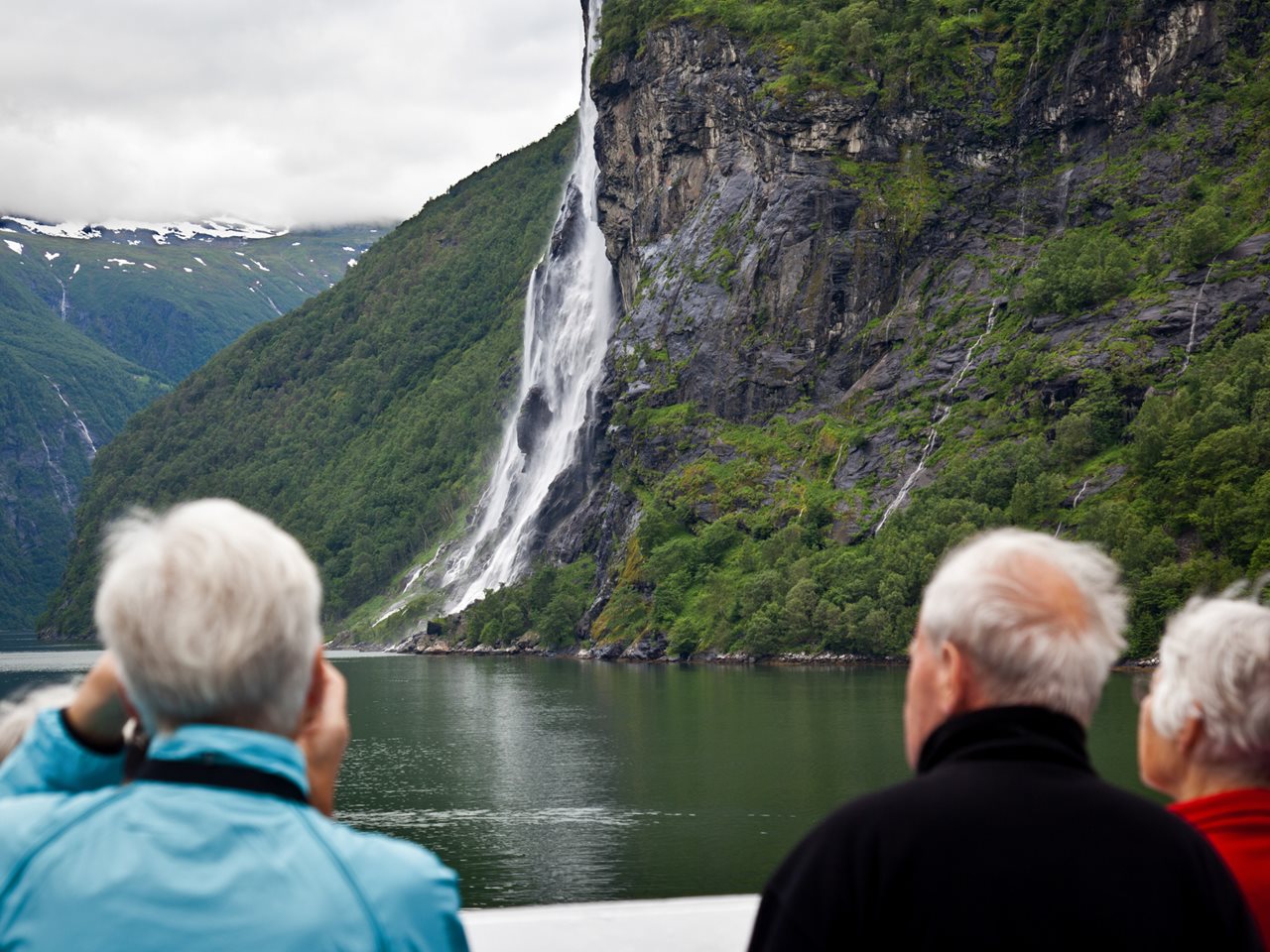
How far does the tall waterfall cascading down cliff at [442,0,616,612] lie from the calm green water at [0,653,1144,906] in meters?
57.6

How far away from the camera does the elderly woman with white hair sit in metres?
3.23

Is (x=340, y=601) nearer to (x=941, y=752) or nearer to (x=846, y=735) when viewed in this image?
(x=846, y=735)

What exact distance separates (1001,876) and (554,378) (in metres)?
127

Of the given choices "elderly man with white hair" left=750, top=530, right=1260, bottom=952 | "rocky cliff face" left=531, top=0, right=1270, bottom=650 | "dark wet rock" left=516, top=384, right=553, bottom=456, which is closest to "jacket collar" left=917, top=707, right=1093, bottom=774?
"elderly man with white hair" left=750, top=530, right=1260, bottom=952

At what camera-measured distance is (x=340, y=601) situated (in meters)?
162

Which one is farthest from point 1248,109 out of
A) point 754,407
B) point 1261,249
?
point 754,407

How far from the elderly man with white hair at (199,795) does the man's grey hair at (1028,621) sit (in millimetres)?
1203

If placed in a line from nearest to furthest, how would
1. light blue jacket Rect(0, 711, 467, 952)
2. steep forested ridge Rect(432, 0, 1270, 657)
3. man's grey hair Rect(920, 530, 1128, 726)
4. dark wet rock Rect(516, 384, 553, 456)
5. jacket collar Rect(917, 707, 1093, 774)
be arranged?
light blue jacket Rect(0, 711, 467, 952) → jacket collar Rect(917, 707, 1093, 774) → man's grey hair Rect(920, 530, 1128, 726) → steep forested ridge Rect(432, 0, 1270, 657) → dark wet rock Rect(516, 384, 553, 456)

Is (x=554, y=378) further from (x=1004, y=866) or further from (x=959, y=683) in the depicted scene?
(x=1004, y=866)

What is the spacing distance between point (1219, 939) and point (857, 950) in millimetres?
685

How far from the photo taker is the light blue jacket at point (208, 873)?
2188mm

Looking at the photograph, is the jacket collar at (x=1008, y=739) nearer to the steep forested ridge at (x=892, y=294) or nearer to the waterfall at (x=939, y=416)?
the steep forested ridge at (x=892, y=294)

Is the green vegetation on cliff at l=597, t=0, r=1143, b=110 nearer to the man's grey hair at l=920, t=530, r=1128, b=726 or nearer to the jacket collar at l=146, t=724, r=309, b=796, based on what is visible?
the man's grey hair at l=920, t=530, r=1128, b=726

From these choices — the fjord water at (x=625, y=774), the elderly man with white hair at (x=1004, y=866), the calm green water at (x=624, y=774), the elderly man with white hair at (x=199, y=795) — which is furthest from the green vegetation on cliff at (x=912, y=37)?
the elderly man with white hair at (x=199, y=795)
